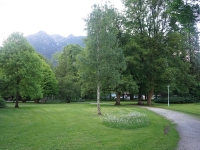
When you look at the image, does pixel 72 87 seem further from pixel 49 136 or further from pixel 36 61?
pixel 49 136

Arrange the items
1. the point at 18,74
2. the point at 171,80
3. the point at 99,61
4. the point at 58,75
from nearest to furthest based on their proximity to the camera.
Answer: the point at 99,61, the point at 18,74, the point at 171,80, the point at 58,75

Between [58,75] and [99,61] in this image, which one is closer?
[99,61]

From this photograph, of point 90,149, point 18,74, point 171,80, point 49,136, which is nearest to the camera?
point 90,149

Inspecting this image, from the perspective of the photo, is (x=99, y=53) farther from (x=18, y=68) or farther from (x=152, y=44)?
(x=152, y=44)

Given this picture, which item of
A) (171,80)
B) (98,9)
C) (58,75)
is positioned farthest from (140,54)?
(58,75)

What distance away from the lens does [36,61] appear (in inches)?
1243

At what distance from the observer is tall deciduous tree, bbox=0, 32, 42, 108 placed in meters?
29.3

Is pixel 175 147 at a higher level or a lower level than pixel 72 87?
lower

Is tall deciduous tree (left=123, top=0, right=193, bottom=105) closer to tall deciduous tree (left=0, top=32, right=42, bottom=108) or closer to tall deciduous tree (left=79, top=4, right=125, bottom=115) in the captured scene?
tall deciduous tree (left=79, top=4, right=125, bottom=115)

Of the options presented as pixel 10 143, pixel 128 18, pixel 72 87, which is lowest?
pixel 10 143

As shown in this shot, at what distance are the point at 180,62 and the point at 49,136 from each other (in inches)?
1187

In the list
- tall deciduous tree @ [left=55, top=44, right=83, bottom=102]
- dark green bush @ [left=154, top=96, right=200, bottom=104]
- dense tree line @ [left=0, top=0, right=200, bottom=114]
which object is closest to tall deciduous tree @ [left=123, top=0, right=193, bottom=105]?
dense tree line @ [left=0, top=0, right=200, bottom=114]

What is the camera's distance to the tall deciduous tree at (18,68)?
29.3 m

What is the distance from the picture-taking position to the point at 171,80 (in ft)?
111
